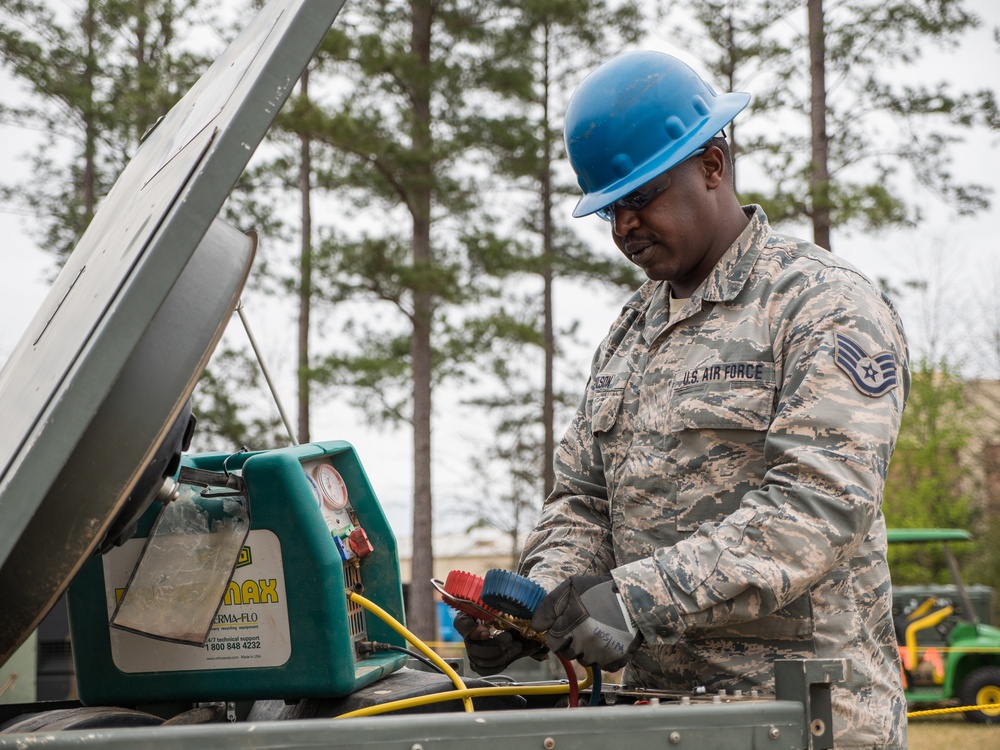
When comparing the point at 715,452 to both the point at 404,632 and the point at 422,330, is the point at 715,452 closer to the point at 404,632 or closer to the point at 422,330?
the point at 404,632

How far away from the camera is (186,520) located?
2098mm

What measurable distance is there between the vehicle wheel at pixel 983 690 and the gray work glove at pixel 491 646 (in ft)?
40.1

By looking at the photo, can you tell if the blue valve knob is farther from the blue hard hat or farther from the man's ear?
the man's ear

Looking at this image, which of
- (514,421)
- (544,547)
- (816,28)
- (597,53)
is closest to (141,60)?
(597,53)

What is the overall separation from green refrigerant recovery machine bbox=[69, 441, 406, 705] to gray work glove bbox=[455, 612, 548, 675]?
0.22 metres

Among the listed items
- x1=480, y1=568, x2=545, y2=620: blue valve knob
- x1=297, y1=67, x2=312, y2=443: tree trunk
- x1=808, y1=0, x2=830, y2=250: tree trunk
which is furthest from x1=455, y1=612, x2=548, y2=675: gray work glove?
x1=297, y1=67, x2=312, y2=443: tree trunk

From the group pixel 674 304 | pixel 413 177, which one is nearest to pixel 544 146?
pixel 413 177

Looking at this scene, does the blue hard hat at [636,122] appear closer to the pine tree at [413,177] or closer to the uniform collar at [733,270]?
the uniform collar at [733,270]

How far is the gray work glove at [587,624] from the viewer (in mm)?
1771

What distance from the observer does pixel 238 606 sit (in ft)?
6.83

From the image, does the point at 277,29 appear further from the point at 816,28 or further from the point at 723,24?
the point at 723,24

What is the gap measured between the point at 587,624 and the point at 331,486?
2.63 ft

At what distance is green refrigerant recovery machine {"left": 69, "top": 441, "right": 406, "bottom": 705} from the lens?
6.69 ft

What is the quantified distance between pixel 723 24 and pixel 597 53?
3.91 metres
